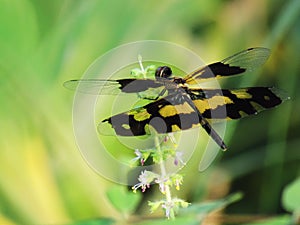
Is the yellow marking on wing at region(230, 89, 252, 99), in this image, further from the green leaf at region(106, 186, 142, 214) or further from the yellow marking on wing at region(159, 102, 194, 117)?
the green leaf at region(106, 186, 142, 214)

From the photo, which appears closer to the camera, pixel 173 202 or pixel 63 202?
pixel 173 202

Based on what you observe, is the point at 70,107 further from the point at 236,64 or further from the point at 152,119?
the point at 152,119

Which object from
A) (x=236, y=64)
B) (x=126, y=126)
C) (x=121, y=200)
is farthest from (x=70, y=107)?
(x=126, y=126)

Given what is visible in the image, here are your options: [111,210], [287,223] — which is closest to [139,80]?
[287,223]

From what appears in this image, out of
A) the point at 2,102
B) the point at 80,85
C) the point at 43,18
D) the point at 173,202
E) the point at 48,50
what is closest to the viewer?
the point at 173,202

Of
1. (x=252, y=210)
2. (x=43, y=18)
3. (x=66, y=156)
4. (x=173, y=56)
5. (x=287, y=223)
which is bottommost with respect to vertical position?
(x=287, y=223)

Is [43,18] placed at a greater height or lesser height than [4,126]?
greater

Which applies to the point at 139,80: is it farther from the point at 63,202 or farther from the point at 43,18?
the point at 43,18
